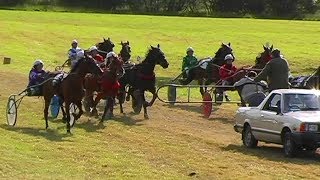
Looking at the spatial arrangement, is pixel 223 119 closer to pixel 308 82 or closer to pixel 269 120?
pixel 308 82

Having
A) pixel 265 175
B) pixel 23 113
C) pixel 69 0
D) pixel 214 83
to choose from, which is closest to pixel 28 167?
pixel 265 175

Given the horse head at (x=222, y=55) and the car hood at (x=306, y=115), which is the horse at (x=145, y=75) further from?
the car hood at (x=306, y=115)

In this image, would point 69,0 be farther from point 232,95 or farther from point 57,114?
point 57,114

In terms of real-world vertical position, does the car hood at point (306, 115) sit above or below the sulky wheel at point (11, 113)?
above

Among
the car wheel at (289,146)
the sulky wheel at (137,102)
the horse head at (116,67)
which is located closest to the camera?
the car wheel at (289,146)

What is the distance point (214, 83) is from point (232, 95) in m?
5.26

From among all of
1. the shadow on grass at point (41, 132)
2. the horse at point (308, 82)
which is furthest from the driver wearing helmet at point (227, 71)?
the shadow on grass at point (41, 132)

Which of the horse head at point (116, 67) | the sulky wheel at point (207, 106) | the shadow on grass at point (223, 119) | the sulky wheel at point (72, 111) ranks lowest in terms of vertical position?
the shadow on grass at point (223, 119)

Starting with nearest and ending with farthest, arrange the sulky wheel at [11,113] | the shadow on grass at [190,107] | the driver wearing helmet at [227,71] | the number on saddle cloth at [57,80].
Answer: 1. the number on saddle cloth at [57,80]
2. the sulky wheel at [11,113]
3. the driver wearing helmet at [227,71]
4. the shadow on grass at [190,107]

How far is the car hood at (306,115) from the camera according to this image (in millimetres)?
18719

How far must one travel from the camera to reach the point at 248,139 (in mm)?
Result: 21172

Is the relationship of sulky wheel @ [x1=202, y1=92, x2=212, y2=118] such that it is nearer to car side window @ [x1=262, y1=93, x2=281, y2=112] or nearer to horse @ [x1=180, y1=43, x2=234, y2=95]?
horse @ [x1=180, y1=43, x2=234, y2=95]

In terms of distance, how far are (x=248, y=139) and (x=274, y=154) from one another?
5.01 feet

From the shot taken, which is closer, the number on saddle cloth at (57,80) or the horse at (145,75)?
the number on saddle cloth at (57,80)
